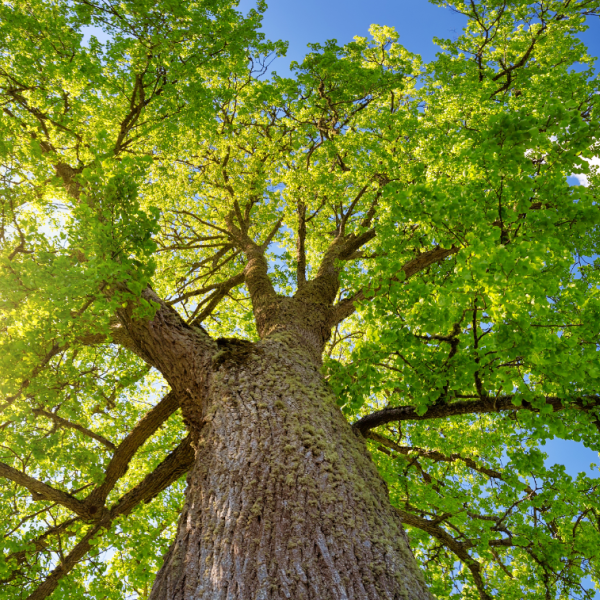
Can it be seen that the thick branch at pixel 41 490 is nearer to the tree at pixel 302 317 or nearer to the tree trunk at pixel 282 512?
the tree at pixel 302 317

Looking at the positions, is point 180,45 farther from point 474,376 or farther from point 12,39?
point 474,376

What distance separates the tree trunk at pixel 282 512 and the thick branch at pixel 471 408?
1.23ft

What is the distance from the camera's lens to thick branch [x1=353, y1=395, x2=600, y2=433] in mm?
3629

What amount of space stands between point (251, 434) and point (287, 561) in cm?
117

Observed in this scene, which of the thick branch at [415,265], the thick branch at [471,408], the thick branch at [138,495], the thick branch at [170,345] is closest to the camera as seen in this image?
the thick branch at [471,408]

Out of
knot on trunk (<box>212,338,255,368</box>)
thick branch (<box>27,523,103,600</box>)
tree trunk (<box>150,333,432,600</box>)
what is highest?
knot on trunk (<box>212,338,255,368</box>)

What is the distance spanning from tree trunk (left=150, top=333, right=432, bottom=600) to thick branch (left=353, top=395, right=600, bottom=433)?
0.38m

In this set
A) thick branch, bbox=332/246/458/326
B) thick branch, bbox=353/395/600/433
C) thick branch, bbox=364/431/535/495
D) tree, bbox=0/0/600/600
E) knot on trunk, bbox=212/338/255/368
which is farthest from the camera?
thick branch, bbox=332/246/458/326

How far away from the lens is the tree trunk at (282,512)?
214cm

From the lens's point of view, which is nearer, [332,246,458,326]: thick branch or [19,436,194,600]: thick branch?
[19,436,194,600]: thick branch

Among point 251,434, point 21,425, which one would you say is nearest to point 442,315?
point 251,434

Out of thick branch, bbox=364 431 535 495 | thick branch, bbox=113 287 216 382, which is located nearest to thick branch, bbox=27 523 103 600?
thick branch, bbox=113 287 216 382

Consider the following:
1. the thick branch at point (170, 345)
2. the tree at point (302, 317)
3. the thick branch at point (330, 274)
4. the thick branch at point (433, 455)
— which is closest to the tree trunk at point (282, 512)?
the tree at point (302, 317)

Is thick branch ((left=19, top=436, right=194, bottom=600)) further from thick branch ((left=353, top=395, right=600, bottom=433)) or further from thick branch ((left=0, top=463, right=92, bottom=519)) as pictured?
thick branch ((left=353, top=395, right=600, bottom=433))
